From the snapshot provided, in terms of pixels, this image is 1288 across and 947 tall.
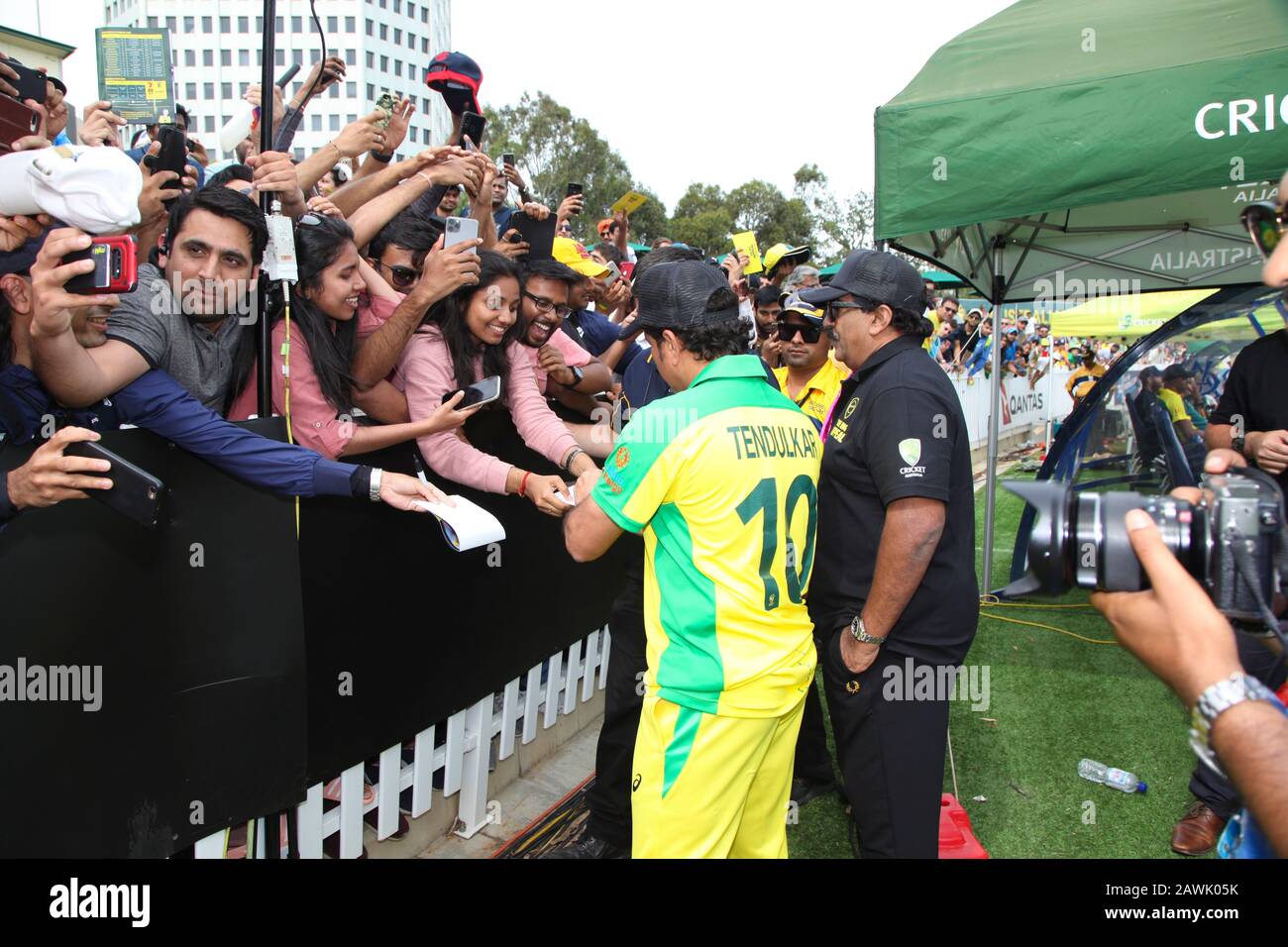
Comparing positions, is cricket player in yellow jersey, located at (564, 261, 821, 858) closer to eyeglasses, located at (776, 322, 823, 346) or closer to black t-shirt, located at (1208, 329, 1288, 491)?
eyeglasses, located at (776, 322, 823, 346)

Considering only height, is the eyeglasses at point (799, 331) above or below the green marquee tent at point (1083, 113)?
below

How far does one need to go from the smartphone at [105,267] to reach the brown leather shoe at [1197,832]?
14.8 ft

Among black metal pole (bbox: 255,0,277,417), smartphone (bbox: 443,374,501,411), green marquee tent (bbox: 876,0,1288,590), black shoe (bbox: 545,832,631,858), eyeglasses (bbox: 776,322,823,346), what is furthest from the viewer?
eyeglasses (bbox: 776,322,823,346)

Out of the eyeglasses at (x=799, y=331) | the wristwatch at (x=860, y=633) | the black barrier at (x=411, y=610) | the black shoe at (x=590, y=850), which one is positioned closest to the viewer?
the wristwatch at (x=860, y=633)

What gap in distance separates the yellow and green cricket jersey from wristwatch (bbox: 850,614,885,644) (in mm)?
402

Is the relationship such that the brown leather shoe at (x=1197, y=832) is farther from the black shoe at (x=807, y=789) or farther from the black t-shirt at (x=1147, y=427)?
the black t-shirt at (x=1147, y=427)

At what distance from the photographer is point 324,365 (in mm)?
3004

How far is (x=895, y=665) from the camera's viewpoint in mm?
2752

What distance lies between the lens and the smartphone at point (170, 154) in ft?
8.73

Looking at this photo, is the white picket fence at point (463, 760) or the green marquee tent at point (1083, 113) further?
the green marquee tent at point (1083, 113)

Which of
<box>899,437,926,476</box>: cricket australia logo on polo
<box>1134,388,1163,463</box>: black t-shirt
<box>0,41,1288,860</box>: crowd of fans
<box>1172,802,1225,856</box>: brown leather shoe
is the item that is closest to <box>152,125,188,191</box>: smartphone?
<box>0,41,1288,860</box>: crowd of fans

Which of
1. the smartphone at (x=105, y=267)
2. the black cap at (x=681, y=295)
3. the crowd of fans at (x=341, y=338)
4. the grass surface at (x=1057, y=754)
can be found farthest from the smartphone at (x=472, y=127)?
the grass surface at (x=1057, y=754)

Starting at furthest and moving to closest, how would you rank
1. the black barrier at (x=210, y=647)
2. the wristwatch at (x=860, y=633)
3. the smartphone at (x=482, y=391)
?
the smartphone at (x=482, y=391) → the wristwatch at (x=860, y=633) → the black barrier at (x=210, y=647)

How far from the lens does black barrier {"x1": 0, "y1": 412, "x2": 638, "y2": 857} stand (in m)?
2.00
